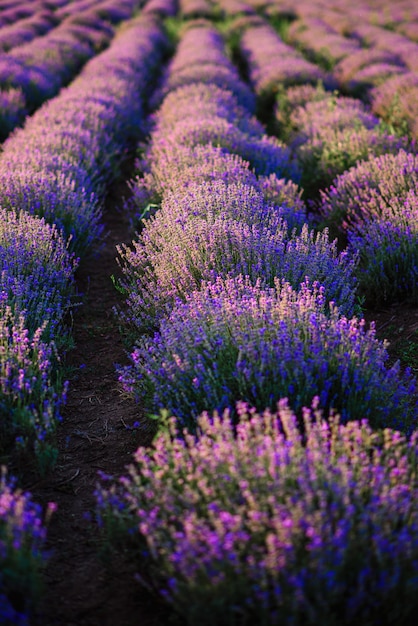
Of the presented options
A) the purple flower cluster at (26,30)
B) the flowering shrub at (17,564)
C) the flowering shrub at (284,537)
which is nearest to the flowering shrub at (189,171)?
the flowering shrub at (284,537)

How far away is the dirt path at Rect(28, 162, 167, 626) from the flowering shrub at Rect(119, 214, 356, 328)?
449mm

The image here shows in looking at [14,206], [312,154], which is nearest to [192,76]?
[312,154]

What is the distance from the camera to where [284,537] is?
1633 millimetres

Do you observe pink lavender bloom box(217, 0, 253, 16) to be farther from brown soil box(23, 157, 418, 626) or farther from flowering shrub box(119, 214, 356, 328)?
flowering shrub box(119, 214, 356, 328)

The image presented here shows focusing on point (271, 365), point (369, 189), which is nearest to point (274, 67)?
point (369, 189)

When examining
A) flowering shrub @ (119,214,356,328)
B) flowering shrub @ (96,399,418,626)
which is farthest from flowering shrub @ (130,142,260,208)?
flowering shrub @ (96,399,418,626)

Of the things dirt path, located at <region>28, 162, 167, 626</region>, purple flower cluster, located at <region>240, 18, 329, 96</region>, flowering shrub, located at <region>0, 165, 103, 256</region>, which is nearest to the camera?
dirt path, located at <region>28, 162, 167, 626</region>

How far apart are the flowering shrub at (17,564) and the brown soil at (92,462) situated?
0.20 m

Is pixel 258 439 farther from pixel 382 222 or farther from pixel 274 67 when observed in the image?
pixel 274 67

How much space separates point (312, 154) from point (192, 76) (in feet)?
12.3

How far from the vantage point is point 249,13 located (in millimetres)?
19172

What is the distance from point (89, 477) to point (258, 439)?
A: 108 centimetres

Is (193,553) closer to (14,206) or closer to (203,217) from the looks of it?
(203,217)

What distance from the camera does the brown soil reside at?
2025 mm
